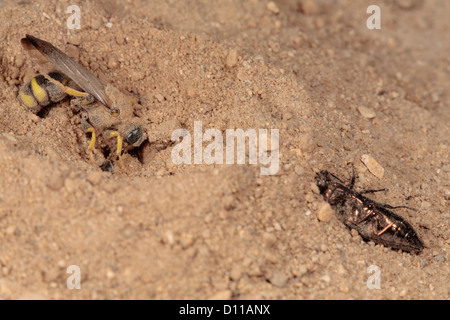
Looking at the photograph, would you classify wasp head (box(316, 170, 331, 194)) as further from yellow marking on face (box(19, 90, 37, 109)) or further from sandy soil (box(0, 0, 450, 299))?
yellow marking on face (box(19, 90, 37, 109))

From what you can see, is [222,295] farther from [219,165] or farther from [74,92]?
[74,92]

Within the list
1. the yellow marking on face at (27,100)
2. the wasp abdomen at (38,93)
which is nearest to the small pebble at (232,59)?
the wasp abdomen at (38,93)

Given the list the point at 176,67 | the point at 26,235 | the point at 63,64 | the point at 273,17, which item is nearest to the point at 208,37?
the point at 176,67

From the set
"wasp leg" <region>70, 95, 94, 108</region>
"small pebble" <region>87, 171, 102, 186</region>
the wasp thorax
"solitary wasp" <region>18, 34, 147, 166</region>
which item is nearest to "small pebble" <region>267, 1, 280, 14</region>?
"solitary wasp" <region>18, 34, 147, 166</region>

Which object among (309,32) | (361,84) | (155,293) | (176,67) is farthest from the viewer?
(309,32)

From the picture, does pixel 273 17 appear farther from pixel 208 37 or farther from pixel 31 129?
pixel 31 129

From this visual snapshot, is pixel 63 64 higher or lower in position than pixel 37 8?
lower
